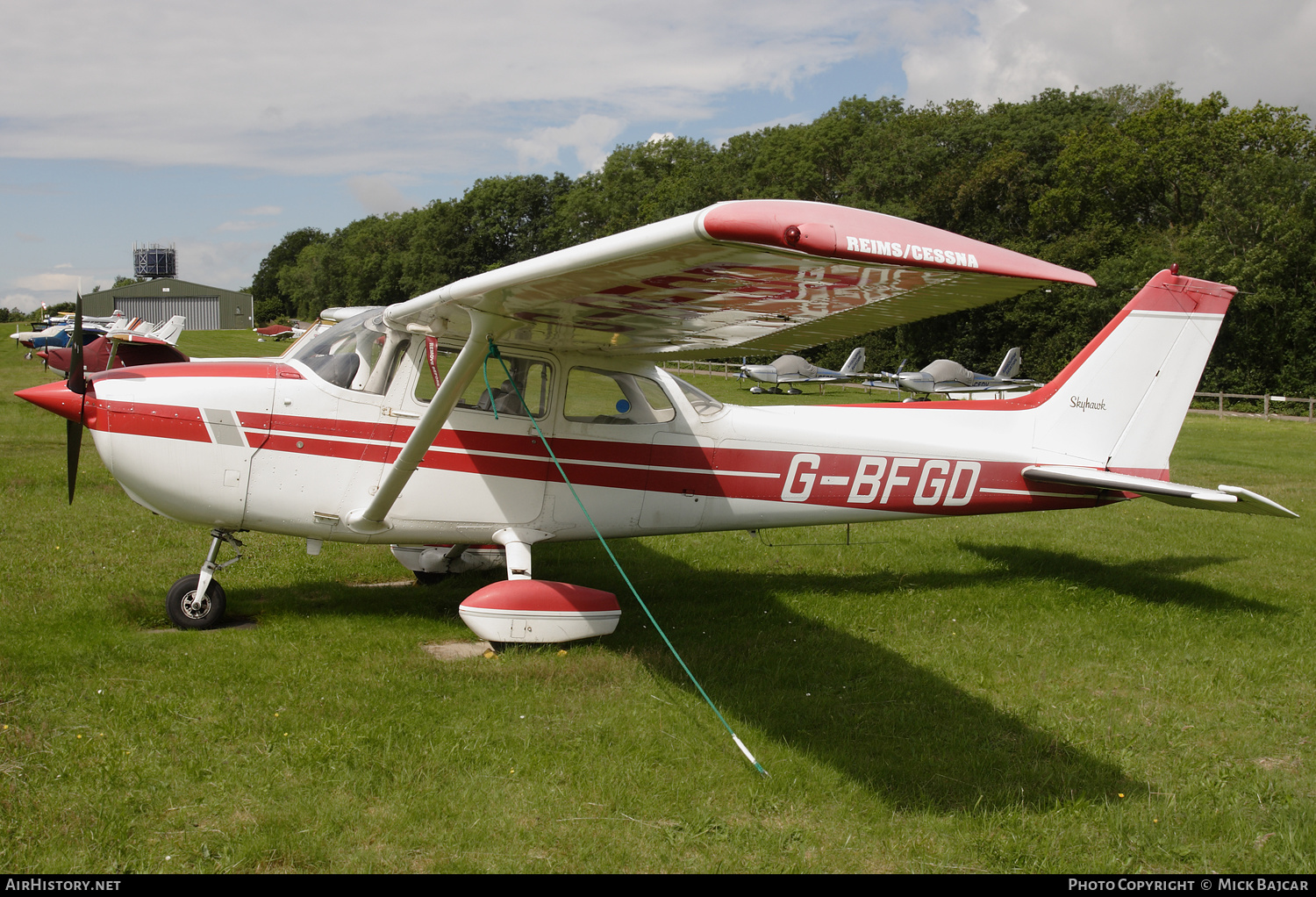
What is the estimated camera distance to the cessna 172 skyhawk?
5234 millimetres

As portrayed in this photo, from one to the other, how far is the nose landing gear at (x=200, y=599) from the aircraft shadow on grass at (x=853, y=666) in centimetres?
62

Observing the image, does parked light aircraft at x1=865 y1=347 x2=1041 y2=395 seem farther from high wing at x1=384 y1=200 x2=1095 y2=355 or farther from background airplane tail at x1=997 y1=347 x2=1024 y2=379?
high wing at x1=384 y1=200 x2=1095 y2=355

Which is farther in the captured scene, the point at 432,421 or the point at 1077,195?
the point at 1077,195

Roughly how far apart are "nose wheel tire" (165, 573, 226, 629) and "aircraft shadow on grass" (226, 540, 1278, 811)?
62cm

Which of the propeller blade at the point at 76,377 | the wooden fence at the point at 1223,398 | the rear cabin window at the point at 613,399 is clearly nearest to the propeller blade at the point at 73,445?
the propeller blade at the point at 76,377

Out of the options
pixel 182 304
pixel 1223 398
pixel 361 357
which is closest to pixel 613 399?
pixel 361 357

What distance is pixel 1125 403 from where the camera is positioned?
775cm

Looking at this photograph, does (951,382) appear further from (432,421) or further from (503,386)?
(432,421)

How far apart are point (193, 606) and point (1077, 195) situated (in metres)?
48.7

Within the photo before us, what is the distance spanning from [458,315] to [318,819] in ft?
10.2

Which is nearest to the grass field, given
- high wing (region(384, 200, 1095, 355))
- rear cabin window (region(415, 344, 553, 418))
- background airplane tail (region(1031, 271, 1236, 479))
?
background airplane tail (region(1031, 271, 1236, 479))

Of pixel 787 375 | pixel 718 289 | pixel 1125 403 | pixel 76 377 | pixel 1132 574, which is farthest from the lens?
pixel 787 375

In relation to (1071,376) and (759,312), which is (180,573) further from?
(1071,376)

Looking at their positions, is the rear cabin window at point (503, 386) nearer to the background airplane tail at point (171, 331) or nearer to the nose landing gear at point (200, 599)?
the nose landing gear at point (200, 599)
